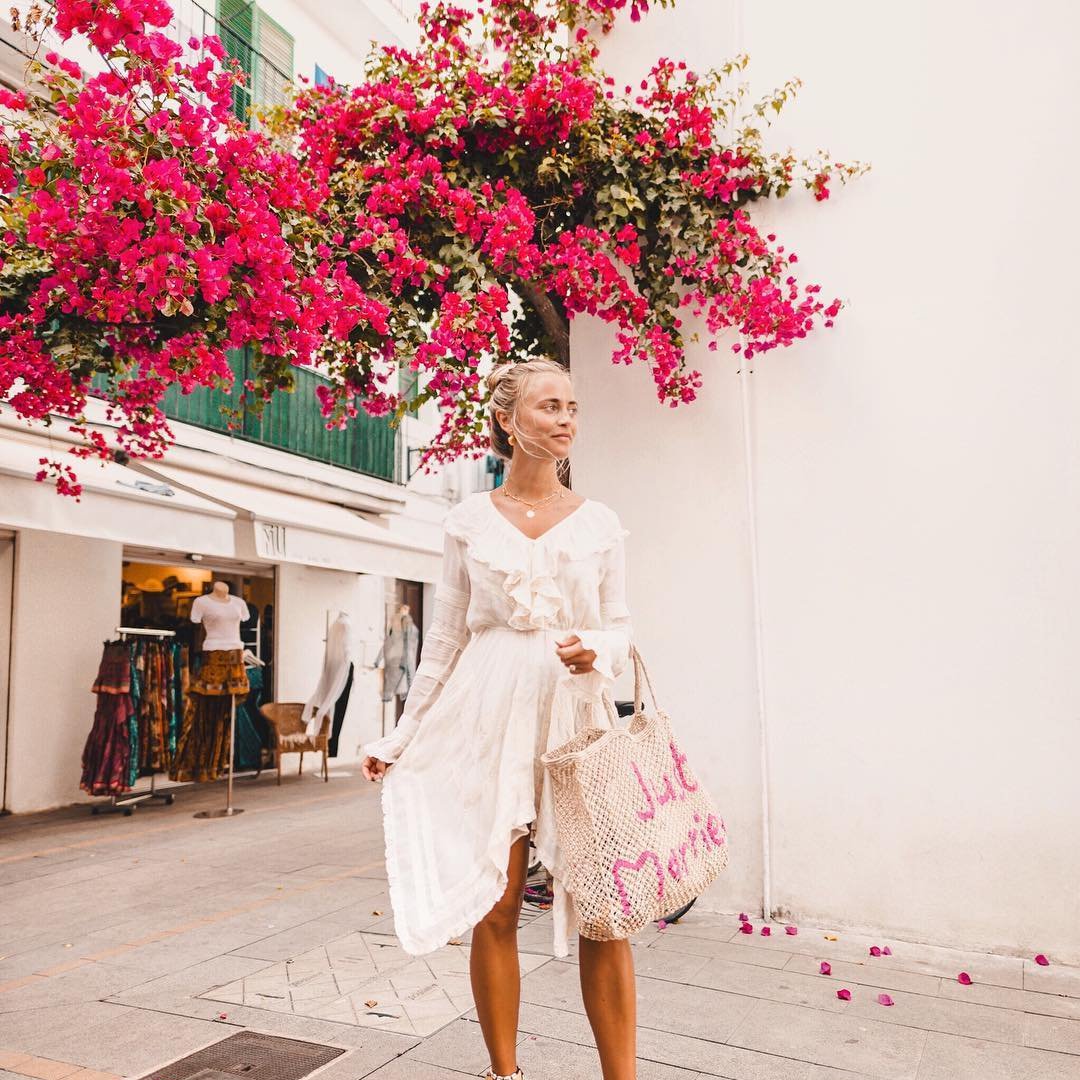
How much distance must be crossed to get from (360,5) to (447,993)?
47.3 feet

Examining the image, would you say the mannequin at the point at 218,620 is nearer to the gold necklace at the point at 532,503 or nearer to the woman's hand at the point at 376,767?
the woman's hand at the point at 376,767

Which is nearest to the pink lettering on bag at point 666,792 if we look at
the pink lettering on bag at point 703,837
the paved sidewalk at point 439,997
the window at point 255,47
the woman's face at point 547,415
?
the pink lettering on bag at point 703,837

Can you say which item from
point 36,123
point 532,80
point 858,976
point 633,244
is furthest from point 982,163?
point 36,123

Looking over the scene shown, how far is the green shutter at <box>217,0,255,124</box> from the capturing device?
12.5m

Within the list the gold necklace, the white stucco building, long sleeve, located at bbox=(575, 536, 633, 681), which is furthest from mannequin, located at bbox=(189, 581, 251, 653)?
long sleeve, located at bbox=(575, 536, 633, 681)

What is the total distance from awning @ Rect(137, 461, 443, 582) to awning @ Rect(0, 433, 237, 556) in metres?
0.20

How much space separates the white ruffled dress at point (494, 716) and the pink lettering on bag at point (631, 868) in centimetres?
22

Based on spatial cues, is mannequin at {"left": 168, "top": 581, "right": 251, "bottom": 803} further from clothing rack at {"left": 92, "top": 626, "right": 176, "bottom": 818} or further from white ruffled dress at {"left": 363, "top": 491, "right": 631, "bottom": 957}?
white ruffled dress at {"left": 363, "top": 491, "right": 631, "bottom": 957}

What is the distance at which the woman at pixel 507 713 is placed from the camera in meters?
2.47

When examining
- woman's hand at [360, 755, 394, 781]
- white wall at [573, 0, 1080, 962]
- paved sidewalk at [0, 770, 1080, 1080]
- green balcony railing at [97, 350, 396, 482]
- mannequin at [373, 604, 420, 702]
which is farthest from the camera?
mannequin at [373, 604, 420, 702]

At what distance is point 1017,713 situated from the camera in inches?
164

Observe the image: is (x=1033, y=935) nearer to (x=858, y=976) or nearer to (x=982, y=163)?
(x=858, y=976)

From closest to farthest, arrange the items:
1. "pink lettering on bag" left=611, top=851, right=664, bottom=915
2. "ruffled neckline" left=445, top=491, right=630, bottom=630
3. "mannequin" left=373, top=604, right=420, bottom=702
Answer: "pink lettering on bag" left=611, top=851, right=664, bottom=915, "ruffled neckline" left=445, top=491, right=630, bottom=630, "mannequin" left=373, top=604, right=420, bottom=702

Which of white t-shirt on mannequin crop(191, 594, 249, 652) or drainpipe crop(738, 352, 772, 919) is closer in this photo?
drainpipe crop(738, 352, 772, 919)
